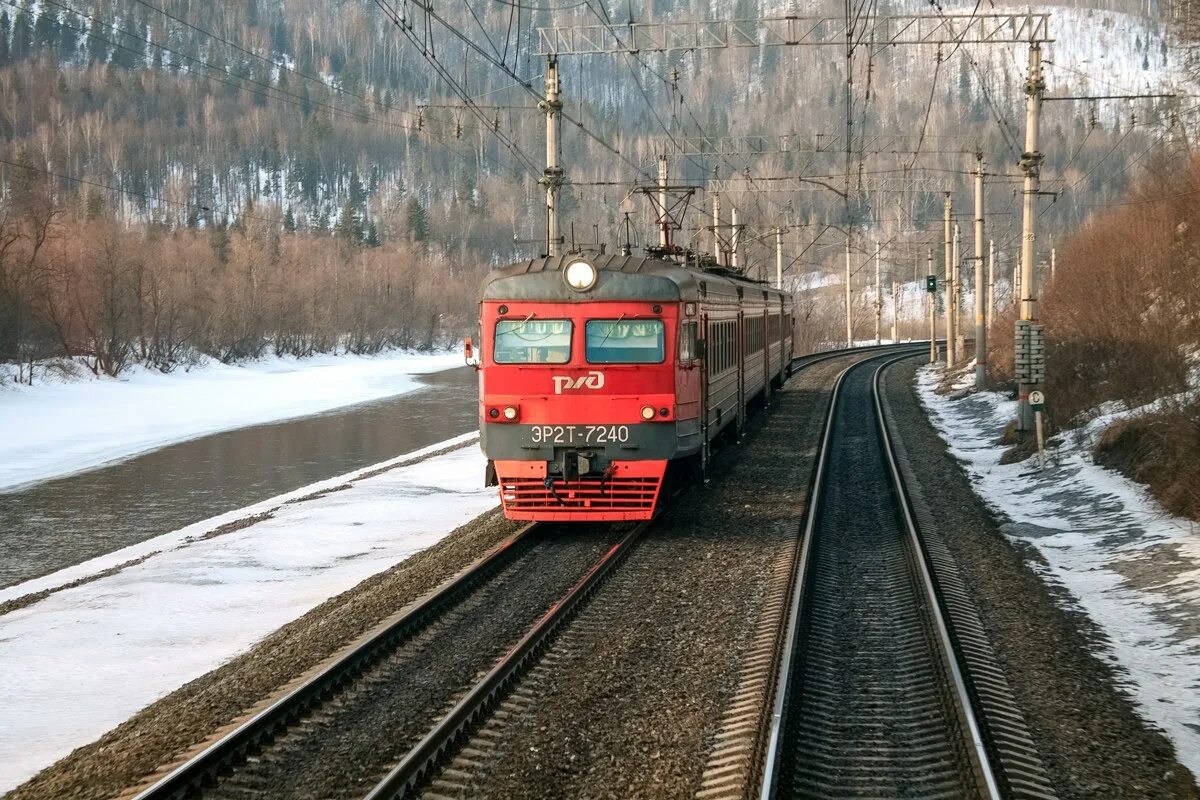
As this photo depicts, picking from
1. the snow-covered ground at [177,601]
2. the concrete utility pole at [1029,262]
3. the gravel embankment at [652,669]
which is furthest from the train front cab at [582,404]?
the concrete utility pole at [1029,262]

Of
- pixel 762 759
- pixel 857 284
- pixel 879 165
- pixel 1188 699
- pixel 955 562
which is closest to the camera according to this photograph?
pixel 762 759

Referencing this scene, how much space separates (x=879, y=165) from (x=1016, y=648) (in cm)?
10164

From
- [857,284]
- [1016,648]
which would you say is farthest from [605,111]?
[1016,648]

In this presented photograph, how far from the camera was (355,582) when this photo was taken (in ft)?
41.5

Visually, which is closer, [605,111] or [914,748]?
[914,748]

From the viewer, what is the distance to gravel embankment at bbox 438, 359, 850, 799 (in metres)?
6.75

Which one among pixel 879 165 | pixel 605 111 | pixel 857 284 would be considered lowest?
pixel 857 284

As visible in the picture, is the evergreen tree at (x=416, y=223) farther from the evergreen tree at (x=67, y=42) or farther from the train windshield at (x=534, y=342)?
the train windshield at (x=534, y=342)

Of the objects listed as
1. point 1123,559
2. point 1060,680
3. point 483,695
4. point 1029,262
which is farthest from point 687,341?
point 1029,262

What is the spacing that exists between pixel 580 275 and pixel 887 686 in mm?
6730

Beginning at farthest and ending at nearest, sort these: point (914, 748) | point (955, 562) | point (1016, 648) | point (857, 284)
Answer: point (857, 284), point (955, 562), point (1016, 648), point (914, 748)

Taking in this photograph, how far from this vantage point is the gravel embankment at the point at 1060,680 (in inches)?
262

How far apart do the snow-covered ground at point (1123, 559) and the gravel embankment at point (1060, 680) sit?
17 centimetres

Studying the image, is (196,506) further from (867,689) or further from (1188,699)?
(1188,699)
